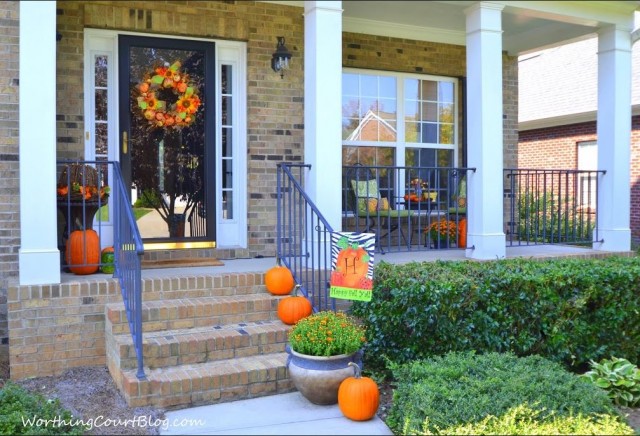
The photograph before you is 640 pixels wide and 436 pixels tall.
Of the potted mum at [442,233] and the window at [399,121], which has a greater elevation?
the window at [399,121]

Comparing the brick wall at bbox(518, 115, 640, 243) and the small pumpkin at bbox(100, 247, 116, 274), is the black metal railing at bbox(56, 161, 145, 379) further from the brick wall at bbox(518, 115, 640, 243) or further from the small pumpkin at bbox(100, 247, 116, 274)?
the brick wall at bbox(518, 115, 640, 243)

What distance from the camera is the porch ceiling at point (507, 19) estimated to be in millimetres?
6562

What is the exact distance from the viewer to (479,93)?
624cm

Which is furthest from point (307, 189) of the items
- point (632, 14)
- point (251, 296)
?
point (632, 14)

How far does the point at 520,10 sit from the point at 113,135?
434cm

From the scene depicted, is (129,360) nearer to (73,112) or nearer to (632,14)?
(73,112)

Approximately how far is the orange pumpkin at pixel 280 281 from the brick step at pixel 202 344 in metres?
0.35

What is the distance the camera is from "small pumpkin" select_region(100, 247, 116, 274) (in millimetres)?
5207

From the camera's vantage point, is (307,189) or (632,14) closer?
(307,189)

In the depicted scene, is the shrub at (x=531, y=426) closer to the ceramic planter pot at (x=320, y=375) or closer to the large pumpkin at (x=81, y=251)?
the ceramic planter pot at (x=320, y=375)

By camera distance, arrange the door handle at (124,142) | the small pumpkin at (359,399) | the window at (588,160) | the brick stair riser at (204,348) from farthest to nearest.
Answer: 1. the window at (588,160)
2. the door handle at (124,142)
3. the brick stair riser at (204,348)
4. the small pumpkin at (359,399)

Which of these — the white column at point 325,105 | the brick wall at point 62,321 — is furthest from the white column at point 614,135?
the brick wall at point 62,321

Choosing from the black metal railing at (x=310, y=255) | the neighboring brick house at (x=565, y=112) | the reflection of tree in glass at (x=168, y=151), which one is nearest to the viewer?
the black metal railing at (x=310, y=255)

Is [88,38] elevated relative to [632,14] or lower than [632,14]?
lower
